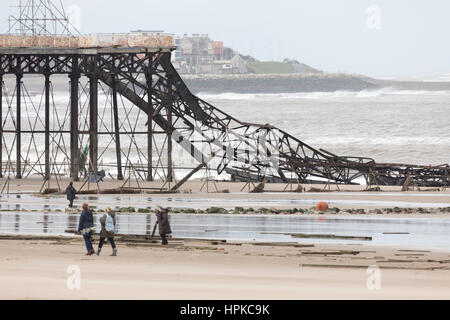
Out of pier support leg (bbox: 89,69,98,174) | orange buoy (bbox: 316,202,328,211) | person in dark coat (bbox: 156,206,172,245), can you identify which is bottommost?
orange buoy (bbox: 316,202,328,211)

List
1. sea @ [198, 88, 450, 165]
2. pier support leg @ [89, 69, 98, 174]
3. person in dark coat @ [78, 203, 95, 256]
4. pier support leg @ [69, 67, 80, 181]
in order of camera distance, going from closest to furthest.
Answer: person in dark coat @ [78, 203, 95, 256] → pier support leg @ [89, 69, 98, 174] → pier support leg @ [69, 67, 80, 181] → sea @ [198, 88, 450, 165]

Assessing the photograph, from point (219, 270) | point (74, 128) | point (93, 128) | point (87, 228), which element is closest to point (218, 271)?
point (219, 270)

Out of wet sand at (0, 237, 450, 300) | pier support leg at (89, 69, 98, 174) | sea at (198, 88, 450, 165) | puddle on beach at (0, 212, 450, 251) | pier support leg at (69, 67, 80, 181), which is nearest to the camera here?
wet sand at (0, 237, 450, 300)

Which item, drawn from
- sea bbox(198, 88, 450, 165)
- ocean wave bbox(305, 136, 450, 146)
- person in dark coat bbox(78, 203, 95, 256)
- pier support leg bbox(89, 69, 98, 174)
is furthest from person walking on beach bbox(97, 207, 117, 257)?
ocean wave bbox(305, 136, 450, 146)

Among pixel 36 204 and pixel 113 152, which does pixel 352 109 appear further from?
pixel 36 204

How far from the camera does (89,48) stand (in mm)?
62656

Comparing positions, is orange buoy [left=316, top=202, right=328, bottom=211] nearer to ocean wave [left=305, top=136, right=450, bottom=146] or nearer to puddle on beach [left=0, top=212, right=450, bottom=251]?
puddle on beach [left=0, top=212, right=450, bottom=251]

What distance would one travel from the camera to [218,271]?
26.8 meters

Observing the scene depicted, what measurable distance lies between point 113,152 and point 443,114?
194 feet

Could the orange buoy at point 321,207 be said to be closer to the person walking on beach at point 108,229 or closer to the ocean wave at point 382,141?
the person walking on beach at point 108,229

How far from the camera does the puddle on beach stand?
34.5 meters

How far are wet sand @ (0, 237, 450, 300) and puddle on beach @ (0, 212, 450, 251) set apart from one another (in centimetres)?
229

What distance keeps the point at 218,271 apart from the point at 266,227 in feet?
38.3

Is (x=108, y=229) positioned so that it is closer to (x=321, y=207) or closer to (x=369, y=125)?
(x=321, y=207)
